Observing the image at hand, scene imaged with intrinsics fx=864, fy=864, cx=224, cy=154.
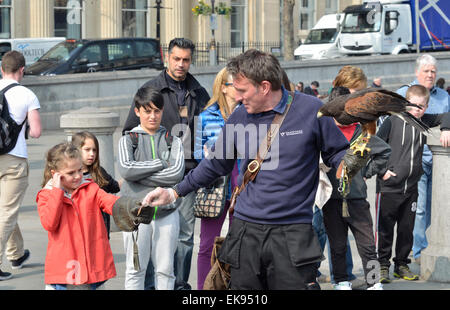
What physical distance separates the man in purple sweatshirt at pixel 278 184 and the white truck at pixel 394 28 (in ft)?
101

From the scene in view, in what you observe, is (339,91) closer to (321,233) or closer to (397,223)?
(321,233)

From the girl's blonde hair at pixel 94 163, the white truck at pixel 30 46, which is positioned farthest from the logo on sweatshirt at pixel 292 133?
the white truck at pixel 30 46

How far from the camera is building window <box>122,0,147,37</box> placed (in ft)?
130

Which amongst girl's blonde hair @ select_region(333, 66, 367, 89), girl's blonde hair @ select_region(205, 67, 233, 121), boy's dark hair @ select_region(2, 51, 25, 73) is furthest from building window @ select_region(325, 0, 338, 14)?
girl's blonde hair @ select_region(205, 67, 233, 121)

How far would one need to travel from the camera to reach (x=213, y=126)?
6.50 m

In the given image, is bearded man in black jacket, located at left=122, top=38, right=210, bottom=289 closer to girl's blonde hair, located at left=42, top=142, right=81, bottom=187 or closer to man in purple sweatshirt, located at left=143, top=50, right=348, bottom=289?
girl's blonde hair, located at left=42, top=142, right=81, bottom=187

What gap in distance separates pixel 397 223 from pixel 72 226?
137 inches

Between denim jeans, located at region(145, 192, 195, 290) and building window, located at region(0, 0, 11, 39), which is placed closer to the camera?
denim jeans, located at region(145, 192, 195, 290)

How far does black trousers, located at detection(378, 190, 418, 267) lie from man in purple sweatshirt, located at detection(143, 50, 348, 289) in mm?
3024

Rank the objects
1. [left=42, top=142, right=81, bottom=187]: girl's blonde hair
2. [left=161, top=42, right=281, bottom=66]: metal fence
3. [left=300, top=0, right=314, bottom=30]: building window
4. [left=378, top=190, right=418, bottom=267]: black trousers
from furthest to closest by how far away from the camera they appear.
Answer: [left=300, top=0, right=314, bottom=30]: building window → [left=161, top=42, right=281, bottom=66]: metal fence → [left=378, top=190, right=418, bottom=267]: black trousers → [left=42, top=142, right=81, bottom=187]: girl's blonde hair

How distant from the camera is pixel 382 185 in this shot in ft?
25.6

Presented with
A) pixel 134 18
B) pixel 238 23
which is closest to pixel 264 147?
pixel 134 18

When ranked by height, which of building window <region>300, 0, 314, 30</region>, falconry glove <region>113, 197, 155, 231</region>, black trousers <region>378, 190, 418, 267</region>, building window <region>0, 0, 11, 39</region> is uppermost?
building window <region>300, 0, 314, 30</region>
